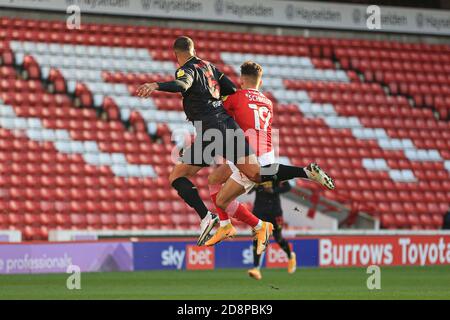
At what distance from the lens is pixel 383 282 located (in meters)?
15.4

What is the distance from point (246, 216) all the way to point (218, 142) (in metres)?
1.34

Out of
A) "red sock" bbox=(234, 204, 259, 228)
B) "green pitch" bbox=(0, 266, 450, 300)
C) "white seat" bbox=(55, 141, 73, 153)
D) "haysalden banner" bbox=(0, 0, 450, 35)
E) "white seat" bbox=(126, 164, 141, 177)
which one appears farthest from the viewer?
"haysalden banner" bbox=(0, 0, 450, 35)

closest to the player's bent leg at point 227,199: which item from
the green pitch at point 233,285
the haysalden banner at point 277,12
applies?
the green pitch at point 233,285

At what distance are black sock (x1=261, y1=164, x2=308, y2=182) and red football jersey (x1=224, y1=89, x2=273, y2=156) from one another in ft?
1.30

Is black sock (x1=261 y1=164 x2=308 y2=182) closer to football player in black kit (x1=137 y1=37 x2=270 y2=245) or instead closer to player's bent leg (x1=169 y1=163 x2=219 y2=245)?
football player in black kit (x1=137 y1=37 x2=270 y2=245)

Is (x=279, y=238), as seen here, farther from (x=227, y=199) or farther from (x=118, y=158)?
(x=118, y=158)

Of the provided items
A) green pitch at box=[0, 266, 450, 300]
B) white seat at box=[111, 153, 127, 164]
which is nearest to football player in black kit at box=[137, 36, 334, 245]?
green pitch at box=[0, 266, 450, 300]

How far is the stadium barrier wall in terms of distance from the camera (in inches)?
703

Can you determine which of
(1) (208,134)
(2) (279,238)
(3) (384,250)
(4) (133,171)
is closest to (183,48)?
(1) (208,134)

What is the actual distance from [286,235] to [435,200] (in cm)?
634

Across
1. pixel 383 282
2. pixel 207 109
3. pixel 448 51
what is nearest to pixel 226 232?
pixel 207 109

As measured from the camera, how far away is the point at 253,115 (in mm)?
11141

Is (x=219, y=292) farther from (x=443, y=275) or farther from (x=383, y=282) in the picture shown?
(x=443, y=275)

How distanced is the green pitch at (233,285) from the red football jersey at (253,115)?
2.02m
